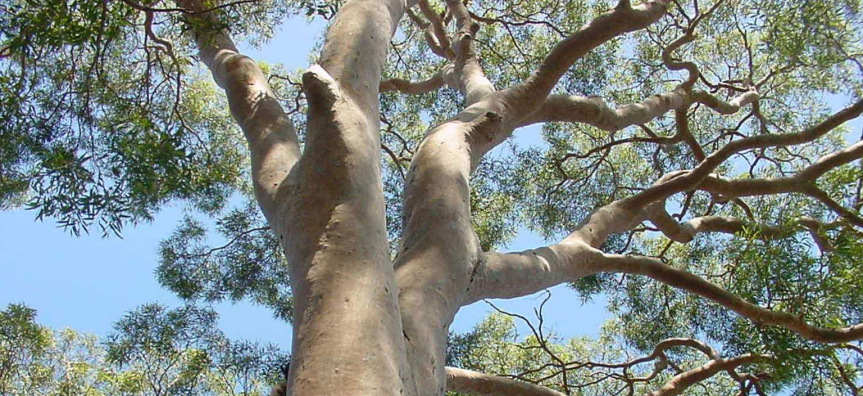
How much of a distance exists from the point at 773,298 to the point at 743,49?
5.35 m

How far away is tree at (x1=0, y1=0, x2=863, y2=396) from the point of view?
87.6 inches

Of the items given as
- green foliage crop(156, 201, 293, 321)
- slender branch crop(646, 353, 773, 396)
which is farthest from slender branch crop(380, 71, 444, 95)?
slender branch crop(646, 353, 773, 396)

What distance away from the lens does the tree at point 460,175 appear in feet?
7.30

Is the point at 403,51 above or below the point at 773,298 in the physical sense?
above

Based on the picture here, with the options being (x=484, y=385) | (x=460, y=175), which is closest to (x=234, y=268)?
(x=484, y=385)

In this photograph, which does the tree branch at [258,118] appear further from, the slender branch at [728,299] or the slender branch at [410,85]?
the slender branch at [410,85]

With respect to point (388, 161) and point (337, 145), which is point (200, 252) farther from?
point (337, 145)

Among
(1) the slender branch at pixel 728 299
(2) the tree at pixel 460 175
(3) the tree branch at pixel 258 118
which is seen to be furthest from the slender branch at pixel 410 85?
(1) the slender branch at pixel 728 299

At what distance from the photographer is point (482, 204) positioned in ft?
25.3

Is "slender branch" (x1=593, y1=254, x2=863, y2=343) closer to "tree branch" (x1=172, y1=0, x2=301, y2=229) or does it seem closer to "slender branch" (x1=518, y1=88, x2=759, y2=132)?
"slender branch" (x1=518, y1=88, x2=759, y2=132)

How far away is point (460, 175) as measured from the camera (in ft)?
9.47

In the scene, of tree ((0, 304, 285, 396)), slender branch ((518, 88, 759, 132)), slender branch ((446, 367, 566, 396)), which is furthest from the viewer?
tree ((0, 304, 285, 396))

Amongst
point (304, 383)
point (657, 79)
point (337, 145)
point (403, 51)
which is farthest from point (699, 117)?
point (304, 383)

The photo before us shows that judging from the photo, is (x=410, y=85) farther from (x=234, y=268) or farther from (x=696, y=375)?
(x=696, y=375)
